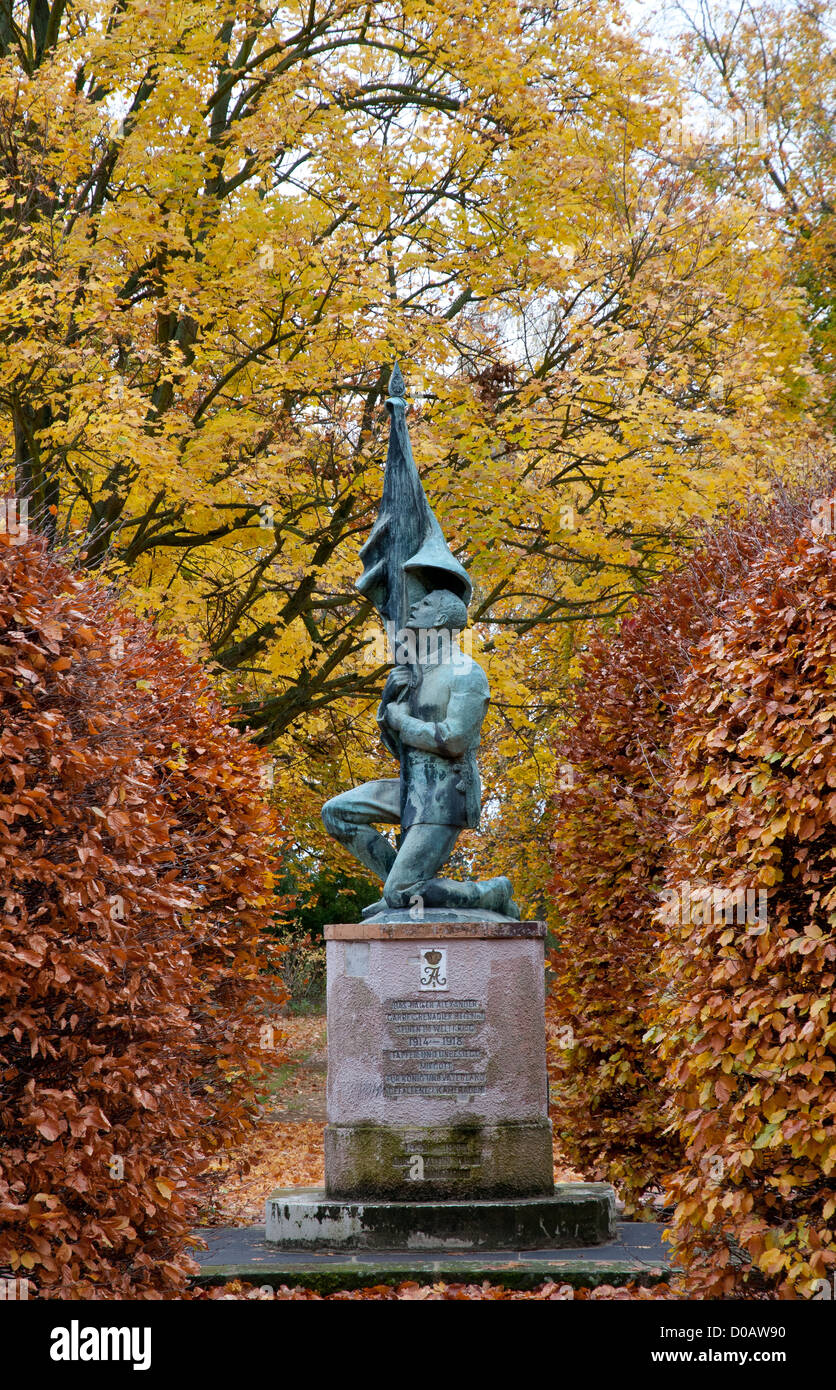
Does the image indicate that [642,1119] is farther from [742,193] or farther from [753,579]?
[742,193]

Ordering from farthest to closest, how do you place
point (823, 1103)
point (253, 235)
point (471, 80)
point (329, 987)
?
point (471, 80) < point (253, 235) < point (329, 987) < point (823, 1103)

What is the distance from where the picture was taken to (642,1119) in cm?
820

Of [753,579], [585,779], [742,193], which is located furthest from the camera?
[742,193]

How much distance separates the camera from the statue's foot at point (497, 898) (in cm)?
749

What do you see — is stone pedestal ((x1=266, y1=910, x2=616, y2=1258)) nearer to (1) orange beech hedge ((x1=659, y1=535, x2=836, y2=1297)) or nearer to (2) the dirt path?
(1) orange beech hedge ((x1=659, y1=535, x2=836, y2=1297))

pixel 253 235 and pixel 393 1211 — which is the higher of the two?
pixel 253 235

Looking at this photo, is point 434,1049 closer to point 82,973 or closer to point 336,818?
point 336,818

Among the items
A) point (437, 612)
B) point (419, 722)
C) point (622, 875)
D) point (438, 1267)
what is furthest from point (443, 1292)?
point (437, 612)

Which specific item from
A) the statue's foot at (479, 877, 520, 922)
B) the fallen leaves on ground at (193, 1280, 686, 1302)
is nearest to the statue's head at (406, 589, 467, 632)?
the statue's foot at (479, 877, 520, 922)

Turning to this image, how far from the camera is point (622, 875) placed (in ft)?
28.4

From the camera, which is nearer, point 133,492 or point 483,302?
point 133,492

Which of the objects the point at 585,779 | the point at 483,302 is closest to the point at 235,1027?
the point at 585,779

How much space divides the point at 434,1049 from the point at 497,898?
0.96 metres

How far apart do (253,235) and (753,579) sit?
7.72 meters
